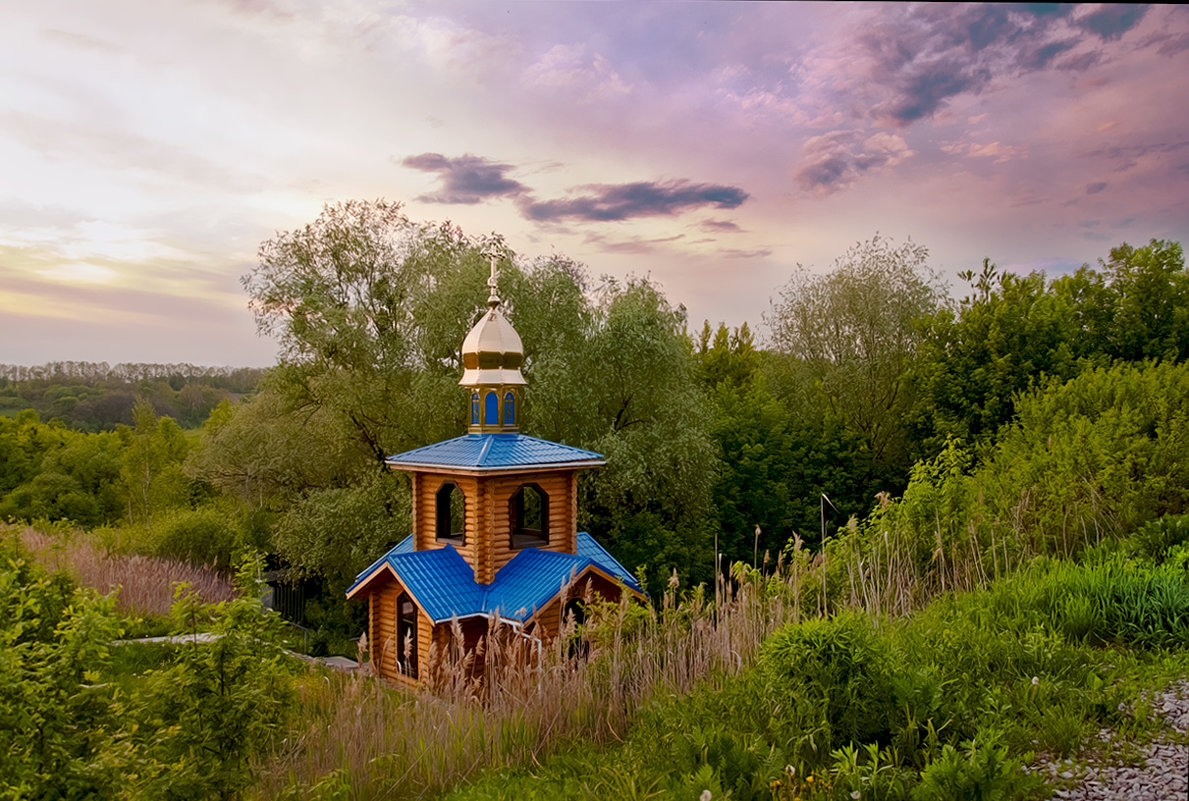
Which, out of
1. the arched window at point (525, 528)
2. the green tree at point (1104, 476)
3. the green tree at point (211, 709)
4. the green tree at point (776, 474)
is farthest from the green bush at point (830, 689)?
the green tree at point (776, 474)

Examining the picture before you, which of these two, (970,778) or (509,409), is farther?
(509,409)

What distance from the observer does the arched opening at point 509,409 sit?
40.6 ft

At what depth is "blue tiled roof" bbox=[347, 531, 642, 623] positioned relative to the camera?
10703 millimetres

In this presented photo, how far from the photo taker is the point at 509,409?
40.7ft

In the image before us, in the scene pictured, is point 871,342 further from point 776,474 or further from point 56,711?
point 56,711

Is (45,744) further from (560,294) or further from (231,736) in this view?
(560,294)

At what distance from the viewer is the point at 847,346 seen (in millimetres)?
24859

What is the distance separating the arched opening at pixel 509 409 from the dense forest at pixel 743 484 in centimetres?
439

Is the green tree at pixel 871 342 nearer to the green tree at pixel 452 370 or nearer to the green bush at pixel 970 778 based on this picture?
the green tree at pixel 452 370

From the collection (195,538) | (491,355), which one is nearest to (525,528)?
(491,355)

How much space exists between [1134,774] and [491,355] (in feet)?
33.2

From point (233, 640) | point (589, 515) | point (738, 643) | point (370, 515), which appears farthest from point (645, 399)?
point (233, 640)

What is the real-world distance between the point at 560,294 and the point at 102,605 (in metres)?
15.6

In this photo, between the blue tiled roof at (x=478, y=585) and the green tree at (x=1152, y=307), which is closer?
the blue tiled roof at (x=478, y=585)
